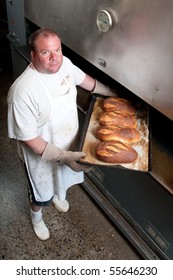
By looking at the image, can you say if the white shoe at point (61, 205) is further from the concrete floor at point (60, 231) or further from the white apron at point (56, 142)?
the white apron at point (56, 142)

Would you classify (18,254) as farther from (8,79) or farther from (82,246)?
(8,79)

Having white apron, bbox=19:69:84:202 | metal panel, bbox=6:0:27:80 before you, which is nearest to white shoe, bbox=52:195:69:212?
white apron, bbox=19:69:84:202

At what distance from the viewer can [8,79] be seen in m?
2.68

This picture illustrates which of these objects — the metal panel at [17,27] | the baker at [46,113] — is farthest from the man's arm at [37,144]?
the metal panel at [17,27]

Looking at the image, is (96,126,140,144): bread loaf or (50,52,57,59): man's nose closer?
(50,52,57,59): man's nose

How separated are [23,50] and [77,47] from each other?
62cm

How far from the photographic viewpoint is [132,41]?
3.30ft

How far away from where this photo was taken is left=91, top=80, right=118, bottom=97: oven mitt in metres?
1.31

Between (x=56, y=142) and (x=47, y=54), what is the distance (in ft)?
1.30

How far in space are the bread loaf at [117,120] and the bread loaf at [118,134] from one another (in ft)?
0.10

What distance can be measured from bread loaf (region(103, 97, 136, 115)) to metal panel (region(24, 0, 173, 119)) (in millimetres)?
147

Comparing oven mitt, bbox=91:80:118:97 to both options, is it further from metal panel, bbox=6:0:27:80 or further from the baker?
metal panel, bbox=6:0:27:80

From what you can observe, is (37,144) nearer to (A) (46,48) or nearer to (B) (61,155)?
(B) (61,155)

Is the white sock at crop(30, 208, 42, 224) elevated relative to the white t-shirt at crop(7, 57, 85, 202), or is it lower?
lower
